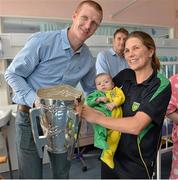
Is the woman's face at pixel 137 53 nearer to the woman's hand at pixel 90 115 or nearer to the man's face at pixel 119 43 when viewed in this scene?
the woman's hand at pixel 90 115

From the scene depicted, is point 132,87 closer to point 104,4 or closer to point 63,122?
point 63,122

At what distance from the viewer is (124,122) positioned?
937 mm

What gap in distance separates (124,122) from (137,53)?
31cm

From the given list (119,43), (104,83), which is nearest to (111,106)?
(104,83)

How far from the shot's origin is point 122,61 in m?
2.25

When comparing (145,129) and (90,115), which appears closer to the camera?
(90,115)

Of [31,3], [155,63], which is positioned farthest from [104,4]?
[155,63]

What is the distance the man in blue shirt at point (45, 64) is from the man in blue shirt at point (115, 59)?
35.1 inches

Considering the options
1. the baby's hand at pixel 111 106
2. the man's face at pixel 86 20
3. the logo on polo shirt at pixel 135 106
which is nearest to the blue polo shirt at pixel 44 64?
the man's face at pixel 86 20

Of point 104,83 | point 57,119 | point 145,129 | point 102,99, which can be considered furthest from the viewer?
point 104,83

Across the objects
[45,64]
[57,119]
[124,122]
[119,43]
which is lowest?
[124,122]

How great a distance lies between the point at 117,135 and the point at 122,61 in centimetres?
127

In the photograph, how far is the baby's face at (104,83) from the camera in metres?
1.35

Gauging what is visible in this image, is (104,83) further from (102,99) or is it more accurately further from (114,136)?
(114,136)
